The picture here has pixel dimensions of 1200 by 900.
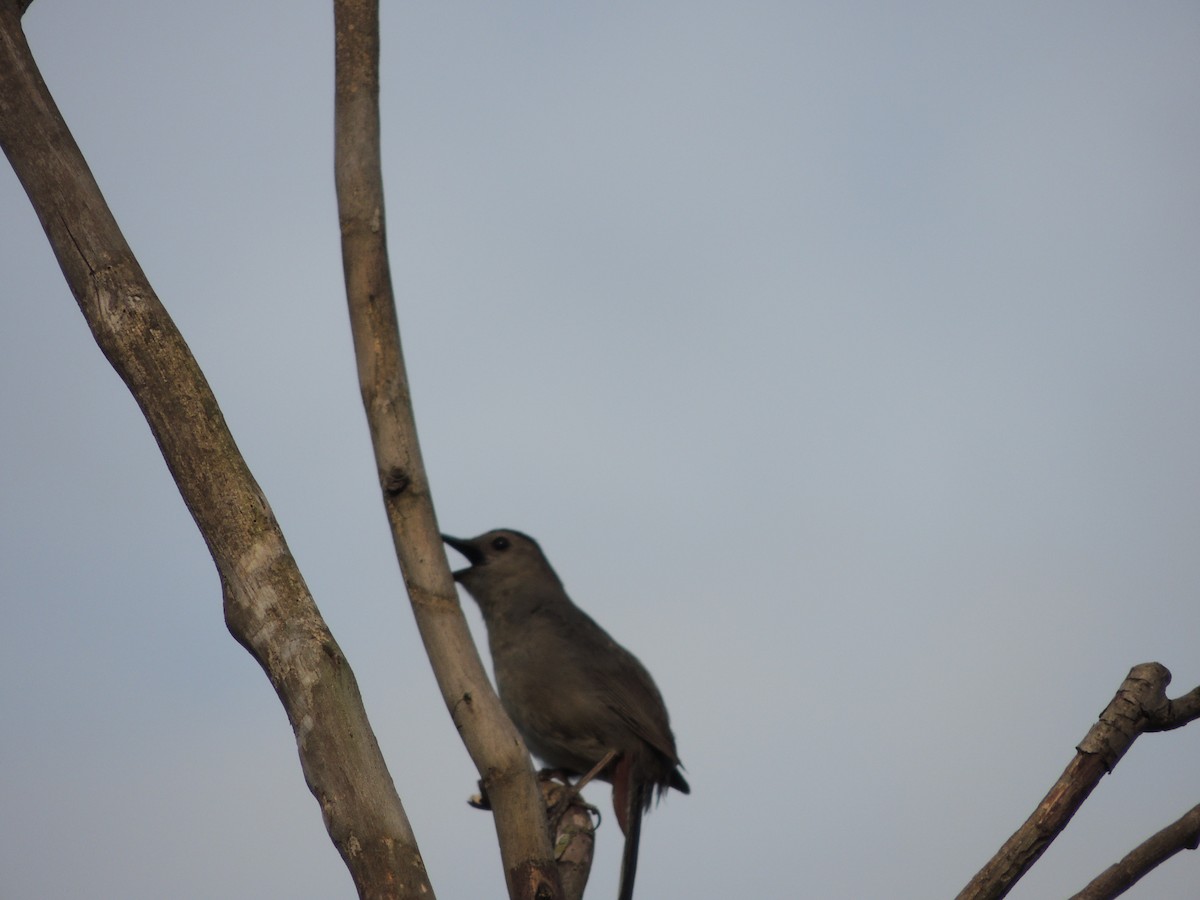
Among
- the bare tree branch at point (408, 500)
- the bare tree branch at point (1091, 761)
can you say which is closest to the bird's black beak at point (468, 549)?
the bare tree branch at point (408, 500)

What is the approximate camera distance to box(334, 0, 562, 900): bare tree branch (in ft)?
11.7

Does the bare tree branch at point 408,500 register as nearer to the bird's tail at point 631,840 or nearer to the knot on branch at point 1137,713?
the bird's tail at point 631,840

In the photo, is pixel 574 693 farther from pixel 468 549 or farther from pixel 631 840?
pixel 468 549

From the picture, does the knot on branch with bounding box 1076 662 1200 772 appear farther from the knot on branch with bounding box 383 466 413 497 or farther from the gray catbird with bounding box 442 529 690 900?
the gray catbird with bounding box 442 529 690 900

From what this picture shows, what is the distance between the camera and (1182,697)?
11.5 feet

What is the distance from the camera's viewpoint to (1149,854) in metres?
3.41

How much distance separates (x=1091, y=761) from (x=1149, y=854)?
0.30 metres

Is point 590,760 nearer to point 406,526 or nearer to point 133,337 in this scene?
point 406,526

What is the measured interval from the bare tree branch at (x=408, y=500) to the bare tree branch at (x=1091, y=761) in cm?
124

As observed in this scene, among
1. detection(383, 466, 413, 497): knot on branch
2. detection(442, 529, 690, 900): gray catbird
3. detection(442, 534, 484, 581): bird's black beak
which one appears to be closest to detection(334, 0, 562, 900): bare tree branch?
detection(383, 466, 413, 497): knot on branch

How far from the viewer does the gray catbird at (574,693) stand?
5.61 meters

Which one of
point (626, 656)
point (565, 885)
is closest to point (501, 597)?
point (626, 656)

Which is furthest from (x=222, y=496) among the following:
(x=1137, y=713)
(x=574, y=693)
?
(x=1137, y=713)

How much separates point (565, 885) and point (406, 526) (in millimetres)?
1235
